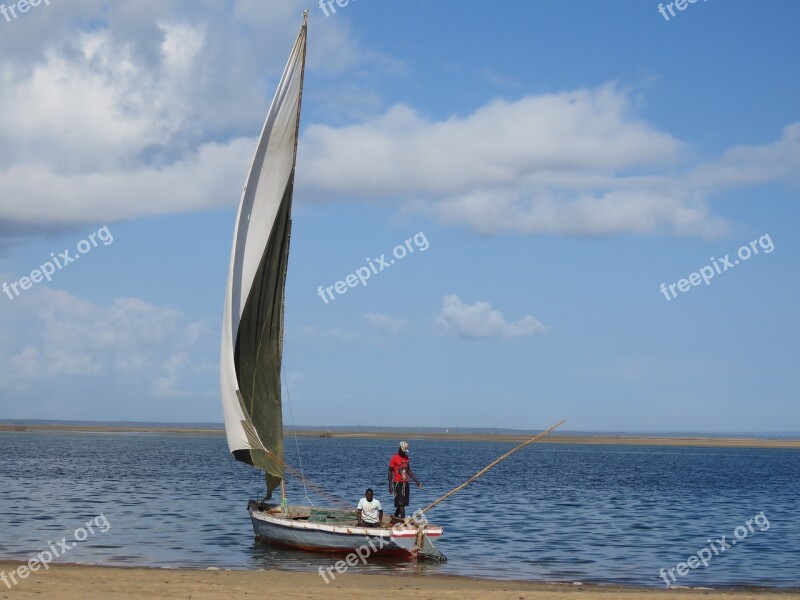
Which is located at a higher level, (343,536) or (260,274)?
(260,274)

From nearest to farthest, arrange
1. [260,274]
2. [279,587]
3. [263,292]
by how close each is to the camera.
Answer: [279,587] → [260,274] → [263,292]

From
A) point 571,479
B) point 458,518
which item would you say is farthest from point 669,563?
point 571,479

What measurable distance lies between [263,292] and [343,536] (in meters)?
6.98

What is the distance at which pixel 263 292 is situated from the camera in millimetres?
26531

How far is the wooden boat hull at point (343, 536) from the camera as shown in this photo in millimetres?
24000

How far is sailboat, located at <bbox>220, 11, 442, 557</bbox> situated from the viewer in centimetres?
2627

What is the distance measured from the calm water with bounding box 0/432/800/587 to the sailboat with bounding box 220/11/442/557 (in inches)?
105

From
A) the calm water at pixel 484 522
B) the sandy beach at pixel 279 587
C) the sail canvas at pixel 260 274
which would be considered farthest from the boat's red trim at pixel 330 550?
the sail canvas at pixel 260 274

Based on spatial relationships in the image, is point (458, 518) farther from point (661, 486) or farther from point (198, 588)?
point (661, 486)

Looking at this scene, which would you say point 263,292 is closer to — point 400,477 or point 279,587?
point 400,477

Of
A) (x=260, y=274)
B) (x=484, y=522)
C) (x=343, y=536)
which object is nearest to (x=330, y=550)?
(x=343, y=536)

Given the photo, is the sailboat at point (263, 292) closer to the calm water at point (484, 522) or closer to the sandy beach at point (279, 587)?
the calm water at point (484, 522)

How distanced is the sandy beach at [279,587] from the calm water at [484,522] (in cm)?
192

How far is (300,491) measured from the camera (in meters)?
48.6
